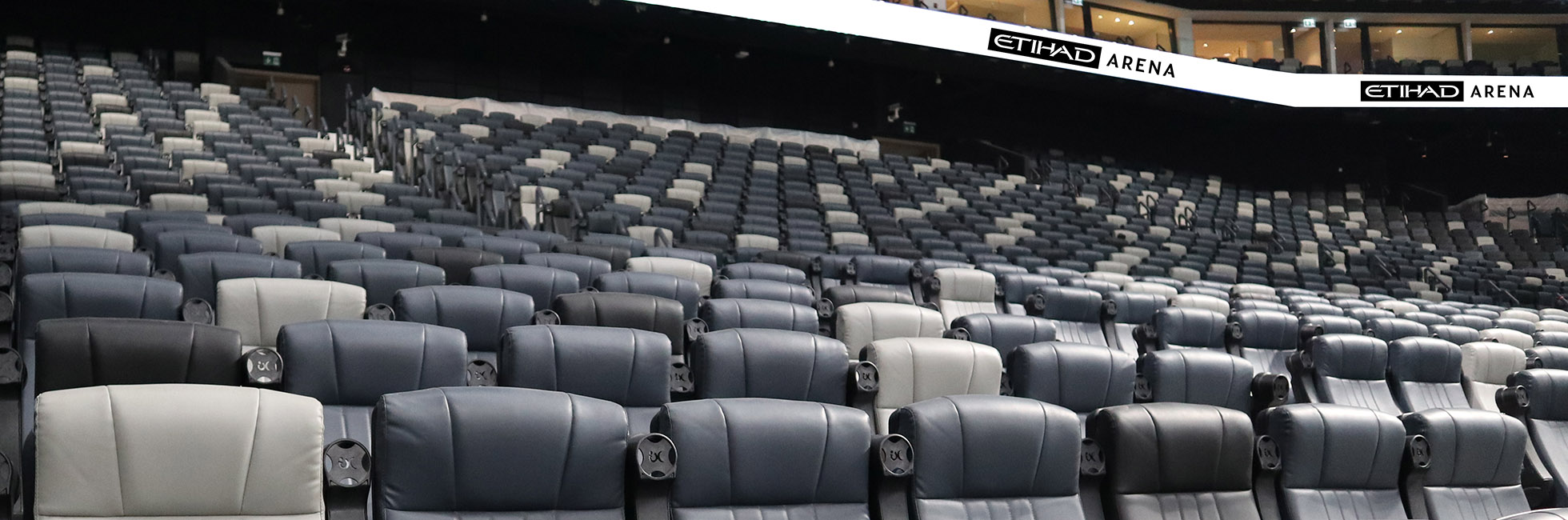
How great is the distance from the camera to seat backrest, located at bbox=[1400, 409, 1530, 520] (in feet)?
10.6

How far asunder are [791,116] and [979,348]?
14.8 meters

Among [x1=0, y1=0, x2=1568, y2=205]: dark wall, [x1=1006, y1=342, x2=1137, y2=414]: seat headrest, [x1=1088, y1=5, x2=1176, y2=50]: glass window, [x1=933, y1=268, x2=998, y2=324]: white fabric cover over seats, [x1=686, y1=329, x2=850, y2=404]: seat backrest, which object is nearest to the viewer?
[x1=686, y1=329, x2=850, y2=404]: seat backrest

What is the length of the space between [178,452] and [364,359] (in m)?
0.88

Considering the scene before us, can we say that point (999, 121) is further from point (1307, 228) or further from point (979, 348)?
point (979, 348)

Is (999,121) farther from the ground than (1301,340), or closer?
farther from the ground

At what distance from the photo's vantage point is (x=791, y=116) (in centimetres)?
1816

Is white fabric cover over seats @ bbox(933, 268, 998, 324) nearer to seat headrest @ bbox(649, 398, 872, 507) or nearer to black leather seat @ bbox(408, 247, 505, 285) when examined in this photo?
black leather seat @ bbox(408, 247, 505, 285)

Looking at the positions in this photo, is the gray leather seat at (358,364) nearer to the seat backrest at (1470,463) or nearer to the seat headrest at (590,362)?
the seat headrest at (590,362)

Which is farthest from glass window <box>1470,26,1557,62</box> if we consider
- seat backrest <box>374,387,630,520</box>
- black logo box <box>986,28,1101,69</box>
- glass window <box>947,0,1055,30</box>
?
seat backrest <box>374,387,630,520</box>

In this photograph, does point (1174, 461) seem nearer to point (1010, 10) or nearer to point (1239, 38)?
point (1010, 10)

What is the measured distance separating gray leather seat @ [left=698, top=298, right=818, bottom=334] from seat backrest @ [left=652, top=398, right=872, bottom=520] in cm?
189

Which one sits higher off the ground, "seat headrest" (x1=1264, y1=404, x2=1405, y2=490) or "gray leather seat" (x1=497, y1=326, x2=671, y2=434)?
"gray leather seat" (x1=497, y1=326, x2=671, y2=434)

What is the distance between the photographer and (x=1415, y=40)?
2108 centimetres

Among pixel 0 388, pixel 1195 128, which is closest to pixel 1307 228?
pixel 1195 128
